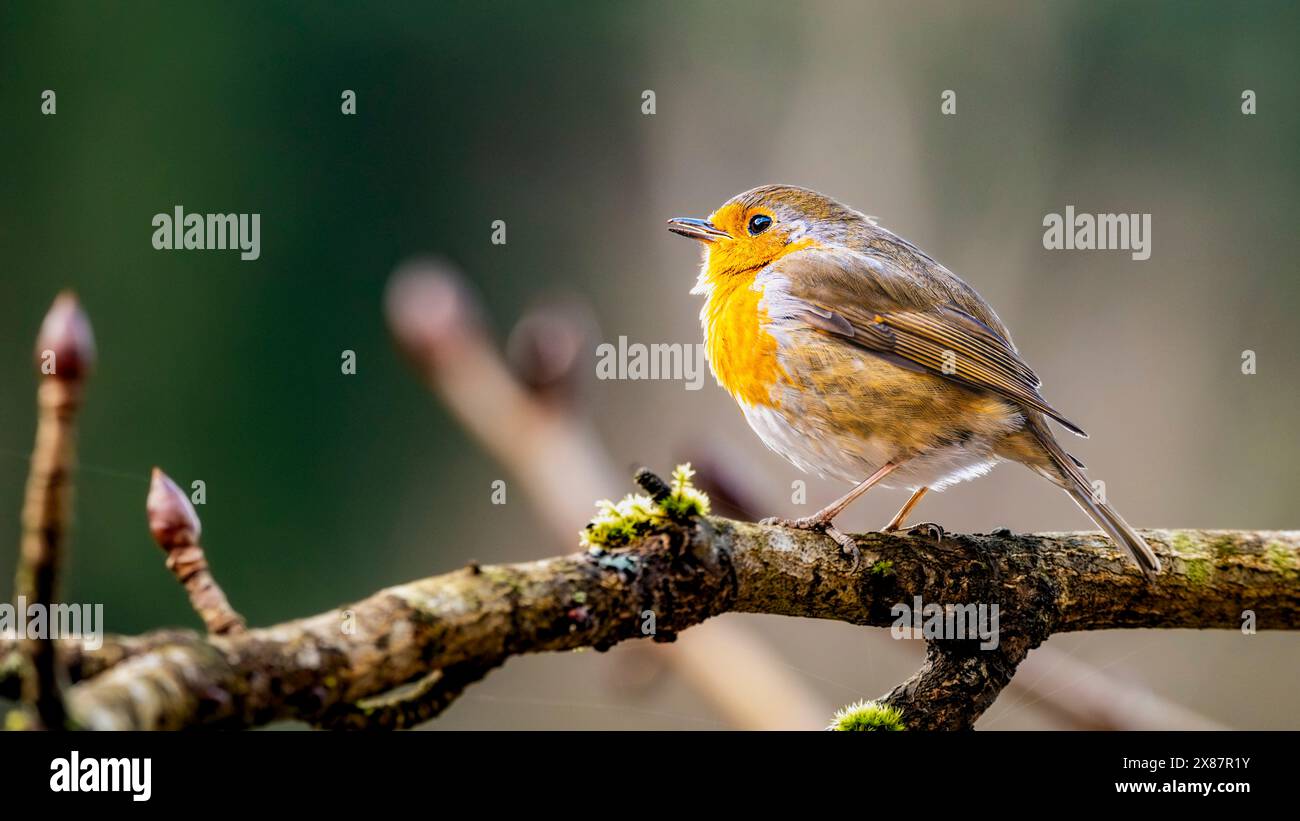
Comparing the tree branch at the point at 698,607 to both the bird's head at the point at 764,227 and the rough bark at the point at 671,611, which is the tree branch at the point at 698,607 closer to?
the rough bark at the point at 671,611

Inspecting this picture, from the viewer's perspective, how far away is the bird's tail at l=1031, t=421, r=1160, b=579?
2.65 m

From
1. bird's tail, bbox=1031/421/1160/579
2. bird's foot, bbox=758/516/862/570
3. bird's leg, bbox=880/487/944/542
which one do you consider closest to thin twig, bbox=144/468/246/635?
bird's foot, bbox=758/516/862/570

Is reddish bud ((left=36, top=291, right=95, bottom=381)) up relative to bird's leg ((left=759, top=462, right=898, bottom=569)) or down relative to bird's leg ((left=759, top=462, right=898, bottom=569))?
up

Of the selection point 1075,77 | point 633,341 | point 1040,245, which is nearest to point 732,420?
point 633,341

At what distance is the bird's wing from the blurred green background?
2323mm

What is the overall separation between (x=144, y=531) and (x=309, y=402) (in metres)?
1.22

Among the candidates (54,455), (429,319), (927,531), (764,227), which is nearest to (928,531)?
(927,531)

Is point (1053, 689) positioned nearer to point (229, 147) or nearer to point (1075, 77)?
point (1075, 77)

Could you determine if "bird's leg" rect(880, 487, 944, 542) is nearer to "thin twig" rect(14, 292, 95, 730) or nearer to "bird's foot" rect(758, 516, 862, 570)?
"bird's foot" rect(758, 516, 862, 570)

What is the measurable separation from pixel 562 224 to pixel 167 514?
6131 mm

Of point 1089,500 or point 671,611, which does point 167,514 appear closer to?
point 671,611

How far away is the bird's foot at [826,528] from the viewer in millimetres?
2344

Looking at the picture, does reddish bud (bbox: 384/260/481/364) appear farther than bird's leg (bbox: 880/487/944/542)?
Yes

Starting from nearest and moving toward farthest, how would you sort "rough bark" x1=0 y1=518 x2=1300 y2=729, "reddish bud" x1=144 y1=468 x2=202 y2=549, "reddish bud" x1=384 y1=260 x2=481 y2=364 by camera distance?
"rough bark" x1=0 y1=518 x2=1300 y2=729
"reddish bud" x1=144 y1=468 x2=202 y2=549
"reddish bud" x1=384 y1=260 x2=481 y2=364
